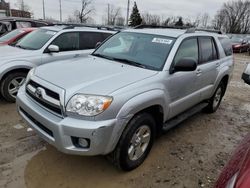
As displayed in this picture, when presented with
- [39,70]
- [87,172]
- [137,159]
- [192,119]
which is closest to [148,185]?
[137,159]

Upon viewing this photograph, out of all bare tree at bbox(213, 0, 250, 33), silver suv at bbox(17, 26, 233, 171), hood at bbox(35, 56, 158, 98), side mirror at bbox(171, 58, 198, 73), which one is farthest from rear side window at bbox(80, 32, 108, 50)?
bare tree at bbox(213, 0, 250, 33)

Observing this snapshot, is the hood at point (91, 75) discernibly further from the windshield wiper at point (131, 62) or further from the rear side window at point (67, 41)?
the rear side window at point (67, 41)

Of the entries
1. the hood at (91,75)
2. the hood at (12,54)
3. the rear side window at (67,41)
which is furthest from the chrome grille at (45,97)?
the rear side window at (67,41)

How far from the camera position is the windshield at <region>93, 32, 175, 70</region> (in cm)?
344

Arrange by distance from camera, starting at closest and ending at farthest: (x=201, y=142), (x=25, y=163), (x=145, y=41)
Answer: (x=25, y=163)
(x=145, y=41)
(x=201, y=142)

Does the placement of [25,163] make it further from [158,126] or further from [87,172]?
[158,126]

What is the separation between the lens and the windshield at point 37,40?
5680 millimetres

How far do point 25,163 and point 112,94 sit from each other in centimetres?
158

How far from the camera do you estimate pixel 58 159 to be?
3.29 metres

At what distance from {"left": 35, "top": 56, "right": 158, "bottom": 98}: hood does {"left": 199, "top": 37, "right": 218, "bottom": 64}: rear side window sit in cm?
163

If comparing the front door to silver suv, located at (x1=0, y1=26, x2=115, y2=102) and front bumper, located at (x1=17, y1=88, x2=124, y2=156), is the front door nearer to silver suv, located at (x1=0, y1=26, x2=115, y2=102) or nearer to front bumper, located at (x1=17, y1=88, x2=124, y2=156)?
front bumper, located at (x1=17, y1=88, x2=124, y2=156)

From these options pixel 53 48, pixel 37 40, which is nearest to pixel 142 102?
pixel 53 48

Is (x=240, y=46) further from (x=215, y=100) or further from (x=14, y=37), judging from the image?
(x=14, y=37)

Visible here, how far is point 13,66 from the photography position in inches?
199
